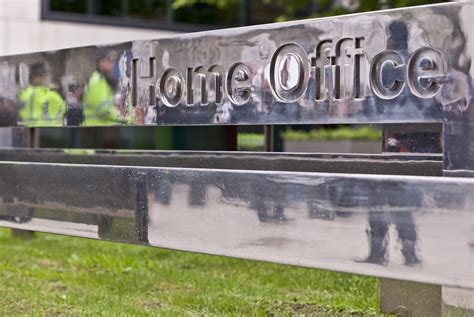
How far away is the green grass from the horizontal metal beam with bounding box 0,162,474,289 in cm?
139

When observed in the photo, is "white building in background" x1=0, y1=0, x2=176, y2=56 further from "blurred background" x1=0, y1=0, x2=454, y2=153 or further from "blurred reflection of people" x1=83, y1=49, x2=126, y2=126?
"blurred reflection of people" x1=83, y1=49, x2=126, y2=126

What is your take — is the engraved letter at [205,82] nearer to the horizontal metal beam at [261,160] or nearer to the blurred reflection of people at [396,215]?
the horizontal metal beam at [261,160]

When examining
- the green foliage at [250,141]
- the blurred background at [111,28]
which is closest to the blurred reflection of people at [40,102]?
the green foliage at [250,141]

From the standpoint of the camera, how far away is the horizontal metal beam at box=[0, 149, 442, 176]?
3242 mm

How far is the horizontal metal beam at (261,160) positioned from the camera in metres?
3.24

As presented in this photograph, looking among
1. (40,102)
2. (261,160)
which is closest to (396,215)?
(261,160)

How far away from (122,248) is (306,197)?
219 inches

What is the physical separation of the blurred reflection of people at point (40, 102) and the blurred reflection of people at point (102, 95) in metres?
0.18

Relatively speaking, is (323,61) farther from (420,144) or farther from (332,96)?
(420,144)

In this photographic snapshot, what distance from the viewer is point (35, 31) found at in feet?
72.9

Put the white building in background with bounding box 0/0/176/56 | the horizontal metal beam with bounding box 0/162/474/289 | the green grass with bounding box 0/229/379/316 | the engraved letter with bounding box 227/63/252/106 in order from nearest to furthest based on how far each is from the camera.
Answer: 1. the horizontal metal beam with bounding box 0/162/474/289
2. the engraved letter with bounding box 227/63/252/106
3. the green grass with bounding box 0/229/379/316
4. the white building in background with bounding box 0/0/176/56

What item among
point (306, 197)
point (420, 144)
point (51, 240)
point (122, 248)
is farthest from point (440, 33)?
point (51, 240)

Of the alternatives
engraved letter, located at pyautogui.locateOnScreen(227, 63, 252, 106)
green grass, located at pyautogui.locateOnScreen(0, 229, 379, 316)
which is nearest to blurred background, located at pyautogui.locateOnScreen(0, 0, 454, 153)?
green grass, located at pyautogui.locateOnScreen(0, 229, 379, 316)

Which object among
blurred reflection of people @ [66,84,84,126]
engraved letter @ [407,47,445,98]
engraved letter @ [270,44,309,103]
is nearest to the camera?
engraved letter @ [407,47,445,98]
